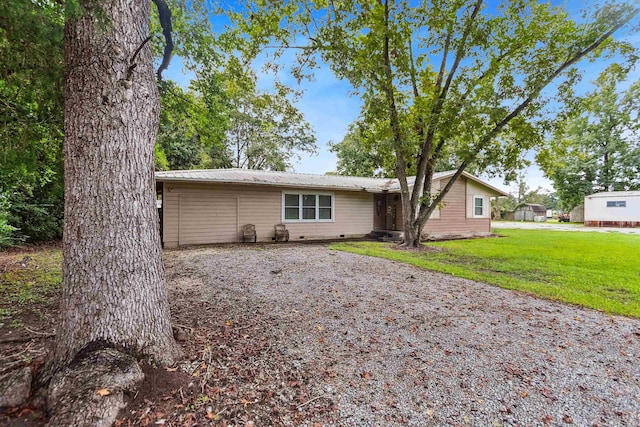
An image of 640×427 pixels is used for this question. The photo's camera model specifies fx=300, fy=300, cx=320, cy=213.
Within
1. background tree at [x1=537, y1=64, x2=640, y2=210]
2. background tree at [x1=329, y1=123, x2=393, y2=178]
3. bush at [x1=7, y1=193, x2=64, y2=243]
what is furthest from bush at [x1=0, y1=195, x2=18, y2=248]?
background tree at [x1=537, y1=64, x2=640, y2=210]

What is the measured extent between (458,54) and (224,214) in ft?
29.0

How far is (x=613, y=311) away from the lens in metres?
3.85

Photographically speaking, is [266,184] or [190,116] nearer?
[190,116]

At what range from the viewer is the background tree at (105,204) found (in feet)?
6.82

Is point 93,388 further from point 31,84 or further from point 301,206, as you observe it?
point 301,206

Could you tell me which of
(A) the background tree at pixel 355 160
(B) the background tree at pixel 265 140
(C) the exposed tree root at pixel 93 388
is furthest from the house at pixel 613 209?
(C) the exposed tree root at pixel 93 388

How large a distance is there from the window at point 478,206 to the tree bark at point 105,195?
→ 15.0 metres

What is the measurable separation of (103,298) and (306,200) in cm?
1002

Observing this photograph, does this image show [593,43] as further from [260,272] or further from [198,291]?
[198,291]

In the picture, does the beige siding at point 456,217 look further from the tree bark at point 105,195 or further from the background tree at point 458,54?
the tree bark at point 105,195

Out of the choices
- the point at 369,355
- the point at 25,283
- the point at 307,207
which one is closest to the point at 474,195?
the point at 307,207

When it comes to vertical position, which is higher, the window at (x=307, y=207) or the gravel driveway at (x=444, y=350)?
the window at (x=307, y=207)

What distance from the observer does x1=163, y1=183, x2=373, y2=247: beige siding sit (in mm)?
9656

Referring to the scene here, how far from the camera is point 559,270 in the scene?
647 centimetres
